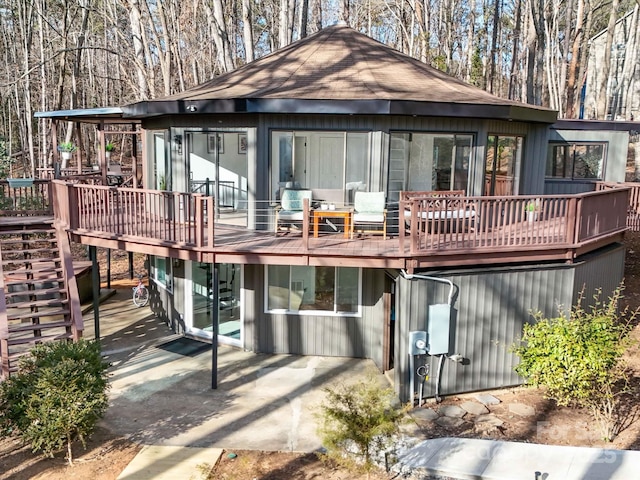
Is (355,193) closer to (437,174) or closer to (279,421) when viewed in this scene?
(437,174)

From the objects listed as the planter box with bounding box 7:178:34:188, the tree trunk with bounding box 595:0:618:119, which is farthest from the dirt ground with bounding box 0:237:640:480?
the tree trunk with bounding box 595:0:618:119

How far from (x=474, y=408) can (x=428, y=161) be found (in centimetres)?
497

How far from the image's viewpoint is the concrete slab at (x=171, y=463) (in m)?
6.89

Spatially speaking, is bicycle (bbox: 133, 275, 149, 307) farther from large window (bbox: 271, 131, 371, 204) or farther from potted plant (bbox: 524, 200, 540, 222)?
potted plant (bbox: 524, 200, 540, 222)

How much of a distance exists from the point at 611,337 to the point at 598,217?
295 cm

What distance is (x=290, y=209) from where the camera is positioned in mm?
10859

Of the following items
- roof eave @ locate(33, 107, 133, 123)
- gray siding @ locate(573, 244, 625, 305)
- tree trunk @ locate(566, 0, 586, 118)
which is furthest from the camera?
tree trunk @ locate(566, 0, 586, 118)

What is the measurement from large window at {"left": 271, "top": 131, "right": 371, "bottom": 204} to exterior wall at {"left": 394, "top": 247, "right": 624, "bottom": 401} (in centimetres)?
279

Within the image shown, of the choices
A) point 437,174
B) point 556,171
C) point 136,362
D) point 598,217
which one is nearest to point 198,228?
point 136,362

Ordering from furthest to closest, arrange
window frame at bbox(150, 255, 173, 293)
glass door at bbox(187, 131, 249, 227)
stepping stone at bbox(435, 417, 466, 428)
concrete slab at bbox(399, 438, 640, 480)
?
window frame at bbox(150, 255, 173, 293), glass door at bbox(187, 131, 249, 227), stepping stone at bbox(435, 417, 466, 428), concrete slab at bbox(399, 438, 640, 480)

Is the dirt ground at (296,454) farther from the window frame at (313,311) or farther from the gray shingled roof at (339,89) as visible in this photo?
the gray shingled roof at (339,89)

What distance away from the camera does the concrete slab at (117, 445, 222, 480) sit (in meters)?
6.89

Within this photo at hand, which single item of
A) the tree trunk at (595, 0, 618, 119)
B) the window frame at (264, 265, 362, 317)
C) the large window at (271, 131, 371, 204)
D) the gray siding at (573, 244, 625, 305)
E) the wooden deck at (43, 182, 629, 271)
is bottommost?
the window frame at (264, 265, 362, 317)

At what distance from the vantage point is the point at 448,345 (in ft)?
29.7
